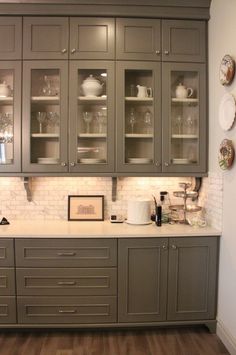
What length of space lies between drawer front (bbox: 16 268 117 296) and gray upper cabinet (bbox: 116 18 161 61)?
179cm

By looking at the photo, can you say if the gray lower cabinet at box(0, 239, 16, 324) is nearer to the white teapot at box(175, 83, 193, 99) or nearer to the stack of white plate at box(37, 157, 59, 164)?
the stack of white plate at box(37, 157, 59, 164)

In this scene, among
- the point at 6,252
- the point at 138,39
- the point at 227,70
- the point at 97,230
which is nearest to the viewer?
the point at 227,70

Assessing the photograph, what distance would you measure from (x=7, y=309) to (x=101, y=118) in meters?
1.73

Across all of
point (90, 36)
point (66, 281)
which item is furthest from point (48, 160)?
point (90, 36)

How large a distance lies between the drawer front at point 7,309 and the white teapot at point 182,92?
7.12 feet

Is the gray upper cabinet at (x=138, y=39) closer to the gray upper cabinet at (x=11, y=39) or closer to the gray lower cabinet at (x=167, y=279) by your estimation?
the gray upper cabinet at (x=11, y=39)

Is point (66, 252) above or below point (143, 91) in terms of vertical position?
below

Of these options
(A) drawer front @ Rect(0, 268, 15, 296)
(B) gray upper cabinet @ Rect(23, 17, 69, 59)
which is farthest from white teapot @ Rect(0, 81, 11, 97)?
(A) drawer front @ Rect(0, 268, 15, 296)

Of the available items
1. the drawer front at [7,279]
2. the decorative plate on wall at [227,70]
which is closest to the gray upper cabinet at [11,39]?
the decorative plate on wall at [227,70]

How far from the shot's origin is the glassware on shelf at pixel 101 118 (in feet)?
8.43

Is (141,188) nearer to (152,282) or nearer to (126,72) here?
(152,282)

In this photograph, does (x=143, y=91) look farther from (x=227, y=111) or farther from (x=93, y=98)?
(x=227, y=111)

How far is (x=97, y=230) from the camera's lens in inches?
94.8

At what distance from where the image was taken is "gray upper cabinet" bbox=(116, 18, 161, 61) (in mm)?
2512
